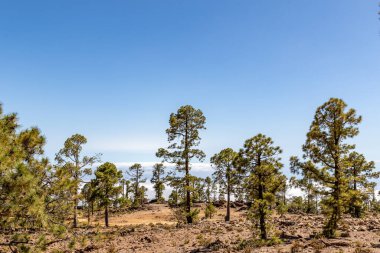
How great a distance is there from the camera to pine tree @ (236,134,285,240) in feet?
70.8

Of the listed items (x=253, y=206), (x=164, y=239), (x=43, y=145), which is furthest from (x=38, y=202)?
(x=164, y=239)

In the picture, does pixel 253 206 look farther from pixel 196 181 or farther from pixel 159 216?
pixel 159 216

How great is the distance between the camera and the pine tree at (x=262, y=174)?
2158 centimetres

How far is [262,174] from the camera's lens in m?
22.0

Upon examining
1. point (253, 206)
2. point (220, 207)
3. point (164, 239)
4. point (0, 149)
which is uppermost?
point (0, 149)

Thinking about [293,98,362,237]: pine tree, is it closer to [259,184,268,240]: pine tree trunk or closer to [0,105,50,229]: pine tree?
[259,184,268,240]: pine tree trunk

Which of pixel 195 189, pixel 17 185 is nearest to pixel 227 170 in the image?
pixel 195 189

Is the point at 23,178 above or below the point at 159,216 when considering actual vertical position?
above

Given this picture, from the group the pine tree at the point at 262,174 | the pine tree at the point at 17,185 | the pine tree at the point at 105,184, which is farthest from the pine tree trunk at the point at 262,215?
the pine tree at the point at 105,184

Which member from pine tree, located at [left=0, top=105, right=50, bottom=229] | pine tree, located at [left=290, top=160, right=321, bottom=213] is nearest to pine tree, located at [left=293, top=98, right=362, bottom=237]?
pine tree, located at [left=290, top=160, right=321, bottom=213]

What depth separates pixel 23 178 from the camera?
9.89 metres

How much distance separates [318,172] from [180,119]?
15.1 m

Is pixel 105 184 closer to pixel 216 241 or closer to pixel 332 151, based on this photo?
pixel 216 241

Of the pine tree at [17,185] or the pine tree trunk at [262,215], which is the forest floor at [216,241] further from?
the pine tree at [17,185]
